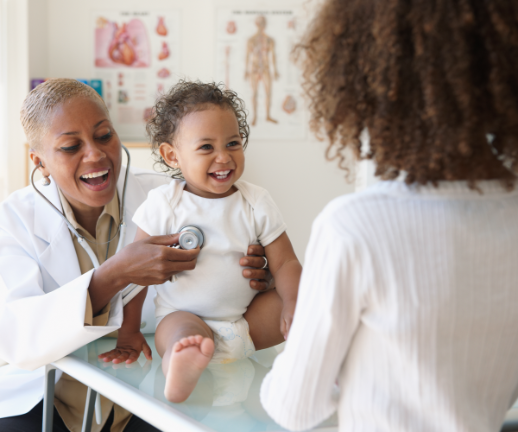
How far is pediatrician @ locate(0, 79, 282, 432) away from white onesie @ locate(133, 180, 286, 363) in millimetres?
38

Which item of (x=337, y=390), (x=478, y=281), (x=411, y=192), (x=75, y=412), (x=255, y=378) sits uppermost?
(x=411, y=192)

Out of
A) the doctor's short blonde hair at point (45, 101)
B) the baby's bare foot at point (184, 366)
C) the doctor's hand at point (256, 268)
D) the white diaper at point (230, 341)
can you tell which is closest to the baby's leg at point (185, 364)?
the baby's bare foot at point (184, 366)

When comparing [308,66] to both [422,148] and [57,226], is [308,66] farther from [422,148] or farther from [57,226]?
[57,226]

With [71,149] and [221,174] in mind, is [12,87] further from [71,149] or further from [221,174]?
[221,174]

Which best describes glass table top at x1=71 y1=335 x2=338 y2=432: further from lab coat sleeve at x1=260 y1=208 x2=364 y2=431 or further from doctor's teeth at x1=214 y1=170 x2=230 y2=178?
doctor's teeth at x1=214 y1=170 x2=230 y2=178

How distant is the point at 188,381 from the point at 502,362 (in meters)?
0.51

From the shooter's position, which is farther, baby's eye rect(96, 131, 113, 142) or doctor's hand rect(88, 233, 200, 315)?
baby's eye rect(96, 131, 113, 142)

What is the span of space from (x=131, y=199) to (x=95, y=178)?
0.15m

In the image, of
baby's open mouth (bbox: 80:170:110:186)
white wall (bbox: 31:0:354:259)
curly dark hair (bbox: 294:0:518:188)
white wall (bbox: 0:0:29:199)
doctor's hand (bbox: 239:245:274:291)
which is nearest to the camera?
curly dark hair (bbox: 294:0:518:188)

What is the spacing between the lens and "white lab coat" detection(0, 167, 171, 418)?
112cm

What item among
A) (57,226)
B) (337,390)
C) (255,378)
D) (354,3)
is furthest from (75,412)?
(354,3)

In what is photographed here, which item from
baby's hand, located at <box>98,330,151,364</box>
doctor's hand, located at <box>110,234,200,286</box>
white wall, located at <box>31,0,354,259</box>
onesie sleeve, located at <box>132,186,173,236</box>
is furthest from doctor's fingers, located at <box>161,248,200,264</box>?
white wall, located at <box>31,0,354,259</box>

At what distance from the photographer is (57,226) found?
4.70 feet

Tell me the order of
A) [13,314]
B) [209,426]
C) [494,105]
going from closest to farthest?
[494,105]
[209,426]
[13,314]
